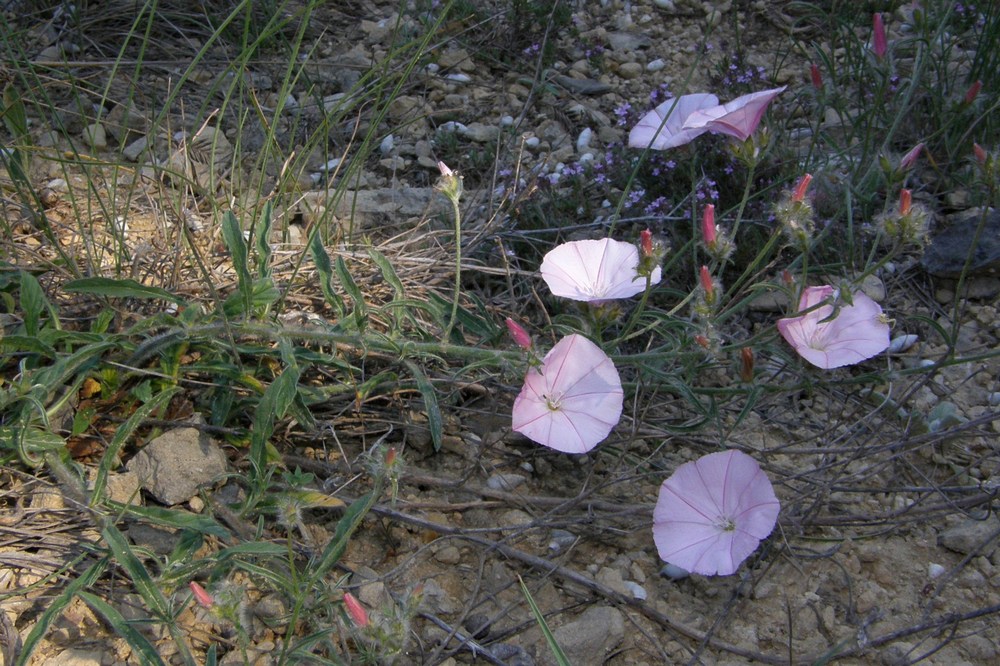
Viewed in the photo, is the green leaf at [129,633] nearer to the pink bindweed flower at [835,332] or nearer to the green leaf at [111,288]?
the green leaf at [111,288]

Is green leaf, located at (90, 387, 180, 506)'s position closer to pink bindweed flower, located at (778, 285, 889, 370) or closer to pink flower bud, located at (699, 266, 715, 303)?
pink flower bud, located at (699, 266, 715, 303)

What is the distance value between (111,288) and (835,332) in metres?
1.64

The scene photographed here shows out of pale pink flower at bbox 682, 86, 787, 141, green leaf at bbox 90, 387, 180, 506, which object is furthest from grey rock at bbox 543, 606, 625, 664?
pale pink flower at bbox 682, 86, 787, 141

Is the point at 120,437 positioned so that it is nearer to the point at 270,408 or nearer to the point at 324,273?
the point at 270,408

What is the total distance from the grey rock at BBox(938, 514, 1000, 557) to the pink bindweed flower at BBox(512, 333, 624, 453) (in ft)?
2.61

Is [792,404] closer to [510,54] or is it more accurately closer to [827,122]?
[827,122]

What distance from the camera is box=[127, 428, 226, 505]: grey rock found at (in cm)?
198

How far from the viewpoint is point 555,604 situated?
1957 mm

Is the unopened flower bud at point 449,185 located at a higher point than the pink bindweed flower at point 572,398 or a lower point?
higher

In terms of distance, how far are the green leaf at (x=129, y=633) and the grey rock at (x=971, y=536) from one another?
65.9 inches

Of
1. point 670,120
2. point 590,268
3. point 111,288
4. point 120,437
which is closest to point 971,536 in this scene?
point 590,268

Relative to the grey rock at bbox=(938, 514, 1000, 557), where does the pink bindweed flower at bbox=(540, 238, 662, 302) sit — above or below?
above

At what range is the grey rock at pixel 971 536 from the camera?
2.00 metres

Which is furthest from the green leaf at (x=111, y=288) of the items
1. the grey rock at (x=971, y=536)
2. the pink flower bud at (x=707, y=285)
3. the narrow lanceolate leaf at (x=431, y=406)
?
the grey rock at (x=971, y=536)
